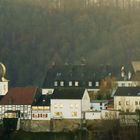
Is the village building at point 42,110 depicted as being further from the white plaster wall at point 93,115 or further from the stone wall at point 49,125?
the white plaster wall at point 93,115

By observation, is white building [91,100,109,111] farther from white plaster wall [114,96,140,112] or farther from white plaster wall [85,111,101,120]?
white plaster wall [85,111,101,120]

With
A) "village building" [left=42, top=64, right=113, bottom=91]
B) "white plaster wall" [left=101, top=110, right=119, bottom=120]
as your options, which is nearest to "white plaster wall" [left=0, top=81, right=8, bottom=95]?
"village building" [left=42, top=64, right=113, bottom=91]

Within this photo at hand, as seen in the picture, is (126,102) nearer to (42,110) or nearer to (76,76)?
(42,110)

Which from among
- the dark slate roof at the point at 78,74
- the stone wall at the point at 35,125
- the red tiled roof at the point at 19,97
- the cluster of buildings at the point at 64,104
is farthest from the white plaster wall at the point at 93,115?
the dark slate roof at the point at 78,74

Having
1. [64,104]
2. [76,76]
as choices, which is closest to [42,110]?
[64,104]

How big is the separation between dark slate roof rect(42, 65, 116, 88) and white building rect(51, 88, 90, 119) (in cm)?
626

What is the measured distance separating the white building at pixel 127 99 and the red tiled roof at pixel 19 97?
4.67 metres

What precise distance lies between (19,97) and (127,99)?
237 inches

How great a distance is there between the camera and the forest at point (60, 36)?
236 ft

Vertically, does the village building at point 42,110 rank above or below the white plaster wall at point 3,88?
below

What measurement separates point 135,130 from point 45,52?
3533 centimetres

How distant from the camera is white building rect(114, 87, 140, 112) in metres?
47.7

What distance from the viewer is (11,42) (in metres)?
78.7

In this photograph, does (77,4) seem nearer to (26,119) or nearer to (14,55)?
(14,55)
